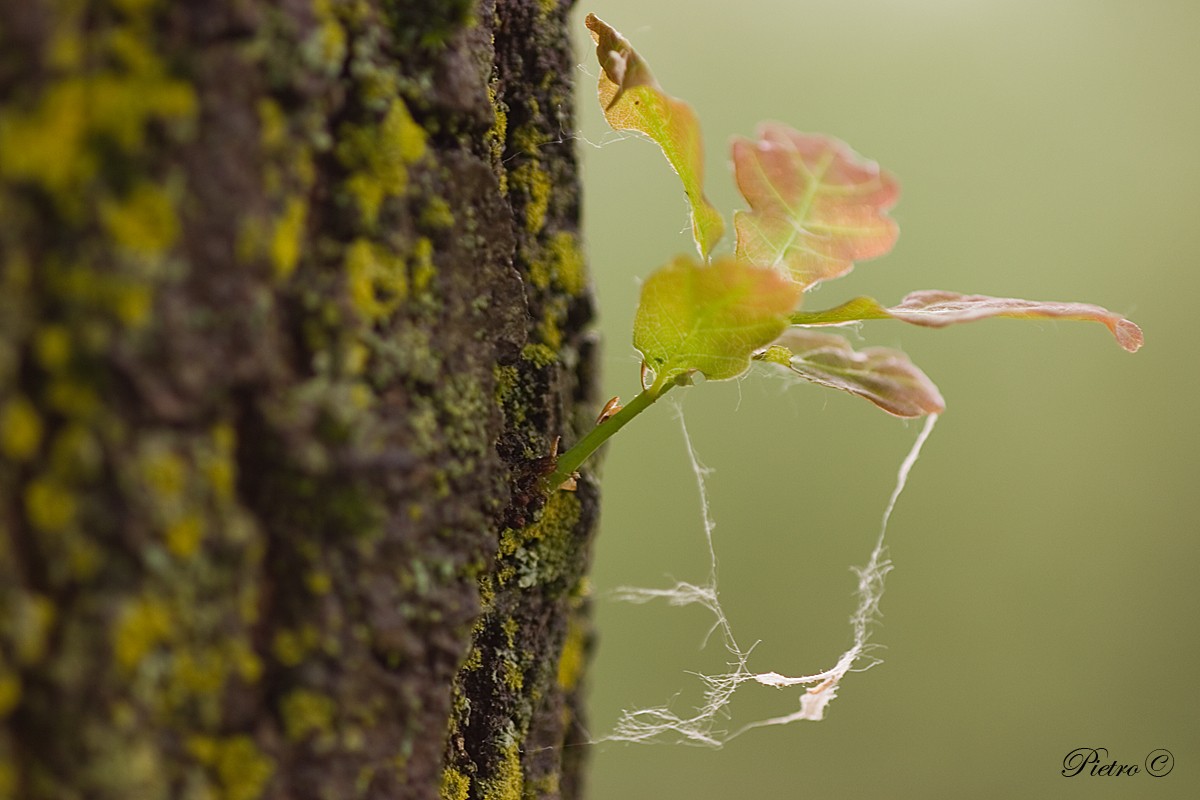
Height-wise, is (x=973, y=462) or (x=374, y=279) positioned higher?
(x=374, y=279)

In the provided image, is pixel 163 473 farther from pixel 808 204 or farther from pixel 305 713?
pixel 808 204

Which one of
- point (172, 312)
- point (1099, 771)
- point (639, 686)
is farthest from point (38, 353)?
point (1099, 771)

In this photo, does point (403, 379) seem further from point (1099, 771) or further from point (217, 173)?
point (1099, 771)

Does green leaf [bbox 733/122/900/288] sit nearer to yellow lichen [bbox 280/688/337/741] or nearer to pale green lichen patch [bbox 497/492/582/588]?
pale green lichen patch [bbox 497/492/582/588]

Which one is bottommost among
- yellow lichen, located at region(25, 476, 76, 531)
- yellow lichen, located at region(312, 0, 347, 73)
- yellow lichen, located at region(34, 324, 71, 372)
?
yellow lichen, located at region(25, 476, 76, 531)

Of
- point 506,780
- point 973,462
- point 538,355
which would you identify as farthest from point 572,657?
point 973,462

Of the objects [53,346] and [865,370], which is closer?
[53,346]

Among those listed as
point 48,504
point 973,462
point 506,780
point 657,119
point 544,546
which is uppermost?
point 657,119

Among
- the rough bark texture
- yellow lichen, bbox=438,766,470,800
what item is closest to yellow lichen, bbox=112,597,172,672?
the rough bark texture

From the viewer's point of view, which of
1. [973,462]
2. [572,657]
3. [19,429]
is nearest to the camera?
[19,429]
